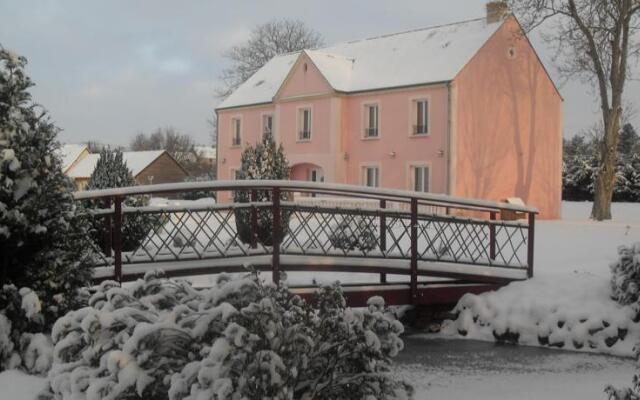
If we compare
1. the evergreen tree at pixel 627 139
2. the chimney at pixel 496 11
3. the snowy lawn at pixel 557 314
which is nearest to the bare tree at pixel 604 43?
the chimney at pixel 496 11

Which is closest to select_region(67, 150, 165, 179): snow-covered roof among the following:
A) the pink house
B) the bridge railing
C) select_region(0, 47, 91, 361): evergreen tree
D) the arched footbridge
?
the pink house

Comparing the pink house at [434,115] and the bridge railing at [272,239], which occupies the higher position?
the pink house at [434,115]

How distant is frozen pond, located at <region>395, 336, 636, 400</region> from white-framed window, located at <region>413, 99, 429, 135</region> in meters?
16.7

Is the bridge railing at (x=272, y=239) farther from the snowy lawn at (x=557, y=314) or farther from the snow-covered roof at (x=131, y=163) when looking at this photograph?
the snow-covered roof at (x=131, y=163)

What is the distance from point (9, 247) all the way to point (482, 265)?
692 centimetres

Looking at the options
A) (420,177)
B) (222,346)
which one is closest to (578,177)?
(420,177)

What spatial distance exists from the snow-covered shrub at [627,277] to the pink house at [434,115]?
14.7 m

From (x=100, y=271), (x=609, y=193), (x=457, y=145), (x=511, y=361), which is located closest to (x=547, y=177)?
(x=609, y=193)

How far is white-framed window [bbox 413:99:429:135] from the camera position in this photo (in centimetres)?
2575

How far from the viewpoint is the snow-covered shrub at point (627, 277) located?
30.4 feet

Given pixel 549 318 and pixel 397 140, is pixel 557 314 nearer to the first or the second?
pixel 549 318

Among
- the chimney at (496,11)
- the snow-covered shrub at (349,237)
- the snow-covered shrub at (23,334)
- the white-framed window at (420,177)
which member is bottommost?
the snow-covered shrub at (23,334)

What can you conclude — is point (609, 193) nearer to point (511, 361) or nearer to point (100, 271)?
point (511, 361)

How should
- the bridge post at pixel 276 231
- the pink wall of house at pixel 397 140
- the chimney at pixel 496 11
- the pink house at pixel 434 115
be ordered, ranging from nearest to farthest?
1. the bridge post at pixel 276 231
2. the pink wall of house at pixel 397 140
3. the pink house at pixel 434 115
4. the chimney at pixel 496 11
